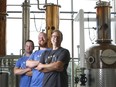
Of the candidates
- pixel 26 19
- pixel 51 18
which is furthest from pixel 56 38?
pixel 26 19

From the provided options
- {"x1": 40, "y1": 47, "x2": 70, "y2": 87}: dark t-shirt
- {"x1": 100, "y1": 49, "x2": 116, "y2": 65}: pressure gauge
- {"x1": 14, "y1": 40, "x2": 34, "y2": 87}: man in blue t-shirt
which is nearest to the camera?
{"x1": 40, "y1": 47, "x2": 70, "y2": 87}: dark t-shirt

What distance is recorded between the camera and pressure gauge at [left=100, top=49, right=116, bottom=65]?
361 cm

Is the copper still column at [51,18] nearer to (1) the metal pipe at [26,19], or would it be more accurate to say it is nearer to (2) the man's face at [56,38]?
(1) the metal pipe at [26,19]

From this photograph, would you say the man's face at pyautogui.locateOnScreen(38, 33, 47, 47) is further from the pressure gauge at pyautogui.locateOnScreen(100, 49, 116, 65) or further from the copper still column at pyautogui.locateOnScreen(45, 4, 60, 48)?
the pressure gauge at pyautogui.locateOnScreen(100, 49, 116, 65)

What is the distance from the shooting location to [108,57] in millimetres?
3611

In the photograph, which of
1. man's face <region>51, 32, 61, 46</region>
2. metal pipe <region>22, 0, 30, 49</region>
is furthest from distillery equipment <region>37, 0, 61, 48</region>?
man's face <region>51, 32, 61, 46</region>

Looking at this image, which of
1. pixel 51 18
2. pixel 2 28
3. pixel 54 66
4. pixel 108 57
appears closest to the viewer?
pixel 54 66

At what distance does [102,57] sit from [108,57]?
83mm

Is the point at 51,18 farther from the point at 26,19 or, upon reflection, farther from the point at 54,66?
the point at 54,66

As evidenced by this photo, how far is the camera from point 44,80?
85.4 inches

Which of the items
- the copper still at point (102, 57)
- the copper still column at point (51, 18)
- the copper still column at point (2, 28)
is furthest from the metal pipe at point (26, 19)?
the copper still at point (102, 57)

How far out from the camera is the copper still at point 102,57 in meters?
3.64

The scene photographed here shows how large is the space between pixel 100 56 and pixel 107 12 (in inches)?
28.4

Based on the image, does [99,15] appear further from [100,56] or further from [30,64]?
[30,64]
